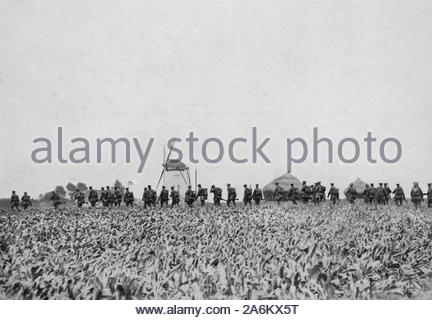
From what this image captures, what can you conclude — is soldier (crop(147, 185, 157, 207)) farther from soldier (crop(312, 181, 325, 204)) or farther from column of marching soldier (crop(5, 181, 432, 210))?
soldier (crop(312, 181, 325, 204))

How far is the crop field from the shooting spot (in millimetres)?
8672

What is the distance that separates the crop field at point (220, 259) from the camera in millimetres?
8672

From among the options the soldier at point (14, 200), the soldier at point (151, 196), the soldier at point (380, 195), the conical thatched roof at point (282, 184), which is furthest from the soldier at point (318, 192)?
the conical thatched roof at point (282, 184)

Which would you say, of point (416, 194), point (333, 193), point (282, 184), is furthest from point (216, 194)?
point (282, 184)

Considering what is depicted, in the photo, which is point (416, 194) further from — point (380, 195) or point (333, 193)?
point (333, 193)

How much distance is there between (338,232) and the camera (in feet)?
44.4

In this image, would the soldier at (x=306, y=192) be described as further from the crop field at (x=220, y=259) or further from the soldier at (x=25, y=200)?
the soldier at (x=25, y=200)

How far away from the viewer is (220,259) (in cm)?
1052

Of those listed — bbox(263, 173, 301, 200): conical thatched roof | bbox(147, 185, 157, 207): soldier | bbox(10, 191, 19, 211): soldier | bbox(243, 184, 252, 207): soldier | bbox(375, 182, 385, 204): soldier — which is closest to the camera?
bbox(10, 191, 19, 211): soldier

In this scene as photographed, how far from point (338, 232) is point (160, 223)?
5760mm

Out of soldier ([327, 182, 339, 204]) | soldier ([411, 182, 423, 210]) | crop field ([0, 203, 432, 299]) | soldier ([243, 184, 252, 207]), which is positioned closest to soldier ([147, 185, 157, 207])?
soldier ([243, 184, 252, 207])
